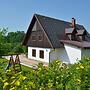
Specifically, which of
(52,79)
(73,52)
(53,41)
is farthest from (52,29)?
(52,79)

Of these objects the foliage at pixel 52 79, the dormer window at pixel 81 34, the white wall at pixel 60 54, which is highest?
the dormer window at pixel 81 34

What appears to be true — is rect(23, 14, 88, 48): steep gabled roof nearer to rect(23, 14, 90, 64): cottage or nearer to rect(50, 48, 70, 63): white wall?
rect(23, 14, 90, 64): cottage

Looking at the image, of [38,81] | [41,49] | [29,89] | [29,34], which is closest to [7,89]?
[29,89]

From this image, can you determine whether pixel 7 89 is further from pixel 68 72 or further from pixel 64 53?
pixel 64 53

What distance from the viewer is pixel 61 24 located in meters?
29.1

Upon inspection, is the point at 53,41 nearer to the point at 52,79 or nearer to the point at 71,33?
the point at 71,33

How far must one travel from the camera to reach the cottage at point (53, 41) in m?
23.1

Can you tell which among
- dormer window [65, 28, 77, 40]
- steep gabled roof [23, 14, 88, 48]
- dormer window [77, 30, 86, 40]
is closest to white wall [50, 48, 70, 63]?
steep gabled roof [23, 14, 88, 48]

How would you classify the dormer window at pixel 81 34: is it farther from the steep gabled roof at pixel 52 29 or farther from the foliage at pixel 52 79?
the foliage at pixel 52 79

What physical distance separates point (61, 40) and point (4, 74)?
21273 millimetres

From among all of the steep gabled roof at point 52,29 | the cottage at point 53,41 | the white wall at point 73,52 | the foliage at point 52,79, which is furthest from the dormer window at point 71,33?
the foliage at point 52,79

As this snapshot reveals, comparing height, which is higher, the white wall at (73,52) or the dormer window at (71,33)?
the dormer window at (71,33)

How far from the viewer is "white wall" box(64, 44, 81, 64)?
22375 mm

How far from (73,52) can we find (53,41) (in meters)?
2.74
